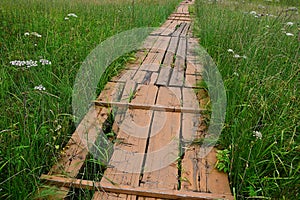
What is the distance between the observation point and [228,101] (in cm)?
203

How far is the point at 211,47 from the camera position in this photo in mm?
3393

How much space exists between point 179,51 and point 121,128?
2.13 m

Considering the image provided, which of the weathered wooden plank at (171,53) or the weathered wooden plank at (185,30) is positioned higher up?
the weathered wooden plank at (185,30)

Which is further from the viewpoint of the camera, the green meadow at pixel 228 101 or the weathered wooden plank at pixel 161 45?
the weathered wooden plank at pixel 161 45

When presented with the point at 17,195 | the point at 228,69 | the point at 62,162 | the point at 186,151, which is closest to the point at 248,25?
the point at 228,69

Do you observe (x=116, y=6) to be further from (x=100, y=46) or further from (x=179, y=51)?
(x=100, y=46)

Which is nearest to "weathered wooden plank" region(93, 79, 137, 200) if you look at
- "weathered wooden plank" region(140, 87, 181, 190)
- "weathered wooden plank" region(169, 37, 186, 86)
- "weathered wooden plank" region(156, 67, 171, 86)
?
"weathered wooden plank" region(140, 87, 181, 190)

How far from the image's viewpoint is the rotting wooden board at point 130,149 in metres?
1.47

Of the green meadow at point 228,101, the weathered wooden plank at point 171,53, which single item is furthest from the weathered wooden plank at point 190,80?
the weathered wooden plank at point 171,53

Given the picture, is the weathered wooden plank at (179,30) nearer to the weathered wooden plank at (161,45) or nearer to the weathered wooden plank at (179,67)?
the weathered wooden plank at (161,45)

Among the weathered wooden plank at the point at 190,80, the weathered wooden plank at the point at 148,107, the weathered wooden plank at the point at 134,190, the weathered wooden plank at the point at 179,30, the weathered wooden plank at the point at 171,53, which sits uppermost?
the weathered wooden plank at the point at 179,30

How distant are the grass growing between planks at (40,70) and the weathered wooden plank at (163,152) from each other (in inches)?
21.5

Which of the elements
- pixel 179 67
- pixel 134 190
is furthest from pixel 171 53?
pixel 134 190

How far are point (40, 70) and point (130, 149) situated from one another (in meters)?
1.16
